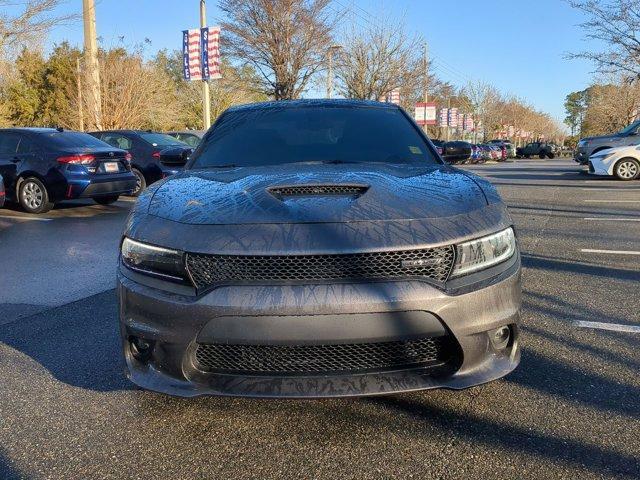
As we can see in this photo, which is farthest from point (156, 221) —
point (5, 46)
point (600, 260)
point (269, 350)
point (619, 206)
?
point (5, 46)

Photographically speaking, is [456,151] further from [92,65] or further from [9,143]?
[92,65]

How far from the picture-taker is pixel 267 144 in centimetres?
376

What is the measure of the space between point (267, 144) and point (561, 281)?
3.11 m

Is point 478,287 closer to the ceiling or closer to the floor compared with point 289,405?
closer to the ceiling

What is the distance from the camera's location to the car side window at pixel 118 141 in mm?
13383

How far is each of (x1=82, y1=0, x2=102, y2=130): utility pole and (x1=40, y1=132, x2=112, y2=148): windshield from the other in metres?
15.3

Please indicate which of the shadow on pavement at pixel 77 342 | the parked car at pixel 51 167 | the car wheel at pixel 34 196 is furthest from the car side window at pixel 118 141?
the shadow on pavement at pixel 77 342

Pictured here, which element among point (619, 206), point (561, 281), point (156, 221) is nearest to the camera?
point (156, 221)

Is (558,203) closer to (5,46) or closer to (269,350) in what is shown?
(269,350)

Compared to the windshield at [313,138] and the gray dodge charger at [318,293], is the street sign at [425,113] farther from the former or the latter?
the gray dodge charger at [318,293]

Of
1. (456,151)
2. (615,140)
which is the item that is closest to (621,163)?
(615,140)

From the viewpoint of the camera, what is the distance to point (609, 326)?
392 cm

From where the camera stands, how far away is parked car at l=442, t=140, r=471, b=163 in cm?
441

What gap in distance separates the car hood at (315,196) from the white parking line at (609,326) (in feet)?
5.13
